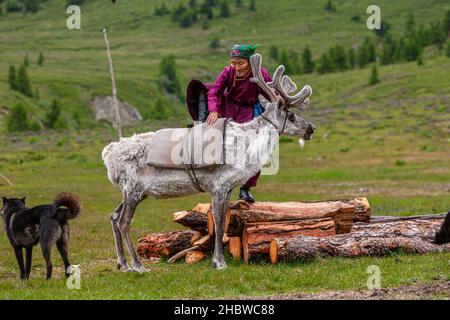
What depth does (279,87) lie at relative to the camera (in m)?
14.3

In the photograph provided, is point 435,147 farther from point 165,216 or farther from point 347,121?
point 165,216

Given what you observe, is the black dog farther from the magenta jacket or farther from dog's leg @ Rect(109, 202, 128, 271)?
the magenta jacket

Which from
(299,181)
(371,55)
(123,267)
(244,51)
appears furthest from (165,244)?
(371,55)

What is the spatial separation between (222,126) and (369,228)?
13.1 feet

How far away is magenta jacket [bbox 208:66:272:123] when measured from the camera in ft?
48.8

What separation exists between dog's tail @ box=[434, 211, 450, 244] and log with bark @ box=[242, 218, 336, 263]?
1.96 meters

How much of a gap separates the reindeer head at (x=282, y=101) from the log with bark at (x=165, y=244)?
3512 mm

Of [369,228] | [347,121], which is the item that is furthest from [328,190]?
[347,121]

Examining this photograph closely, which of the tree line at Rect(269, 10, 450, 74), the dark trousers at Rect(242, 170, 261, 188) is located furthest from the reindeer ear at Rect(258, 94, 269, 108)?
the tree line at Rect(269, 10, 450, 74)

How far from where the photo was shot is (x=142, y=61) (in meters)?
184

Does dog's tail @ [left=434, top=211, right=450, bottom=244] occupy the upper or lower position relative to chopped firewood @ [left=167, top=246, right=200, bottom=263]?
upper

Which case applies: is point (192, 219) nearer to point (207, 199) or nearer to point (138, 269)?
point (138, 269)
